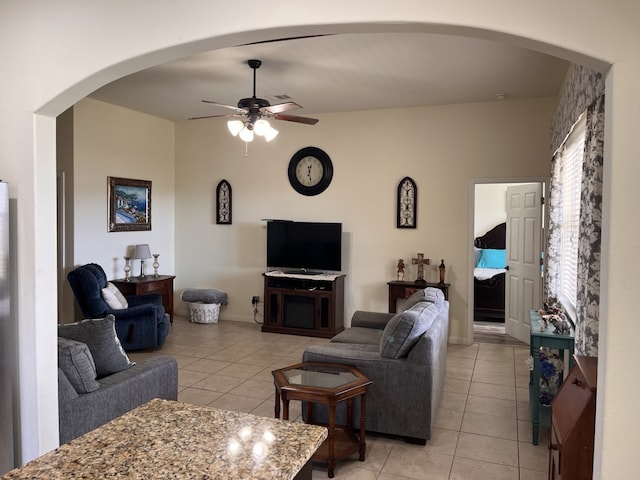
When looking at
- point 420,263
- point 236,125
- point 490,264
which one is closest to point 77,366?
point 236,125

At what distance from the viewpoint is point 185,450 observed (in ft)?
4.65

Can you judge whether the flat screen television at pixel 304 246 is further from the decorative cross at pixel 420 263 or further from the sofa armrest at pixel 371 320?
the sofa armrest at pixel 371 320

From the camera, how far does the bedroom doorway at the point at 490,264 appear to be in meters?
6.05

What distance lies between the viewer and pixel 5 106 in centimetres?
246

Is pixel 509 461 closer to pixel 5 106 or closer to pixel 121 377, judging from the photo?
pixel 121 377

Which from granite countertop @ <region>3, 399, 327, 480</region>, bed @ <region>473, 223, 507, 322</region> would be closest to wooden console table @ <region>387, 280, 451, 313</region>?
bed @ <region>473, 223, 507, 322</region>

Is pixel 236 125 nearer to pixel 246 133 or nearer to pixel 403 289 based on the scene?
pixel 246 133

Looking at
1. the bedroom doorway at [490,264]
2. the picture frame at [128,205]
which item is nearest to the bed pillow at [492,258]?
the bedroom doorway at [490,264]

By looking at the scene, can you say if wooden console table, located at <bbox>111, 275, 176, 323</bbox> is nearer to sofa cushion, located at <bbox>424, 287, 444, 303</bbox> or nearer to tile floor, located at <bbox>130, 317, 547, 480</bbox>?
tile floor, located at <bbox>130, 317, 547, 480</bbox>

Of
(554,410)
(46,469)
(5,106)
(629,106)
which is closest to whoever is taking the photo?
(46,469)

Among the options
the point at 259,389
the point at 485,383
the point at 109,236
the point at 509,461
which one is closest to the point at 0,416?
the point at 259,389

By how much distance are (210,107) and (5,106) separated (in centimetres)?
414

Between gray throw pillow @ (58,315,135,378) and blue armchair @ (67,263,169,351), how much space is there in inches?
93.6

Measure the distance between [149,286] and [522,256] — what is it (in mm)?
4663
